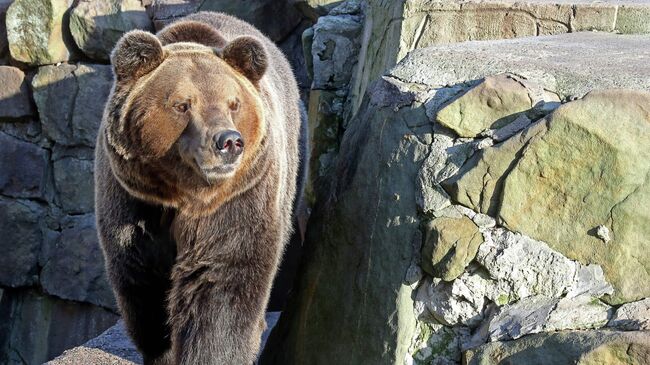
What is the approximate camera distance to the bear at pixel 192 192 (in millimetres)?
3594

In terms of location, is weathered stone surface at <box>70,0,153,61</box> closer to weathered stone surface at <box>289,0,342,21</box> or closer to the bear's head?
weathered stone surface at <box>289,0,342,21</box>

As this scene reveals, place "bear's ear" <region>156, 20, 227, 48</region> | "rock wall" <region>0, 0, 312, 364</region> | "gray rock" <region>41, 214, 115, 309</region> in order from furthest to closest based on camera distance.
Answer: "gray rock" <region>41, 214, 115, 309</region>, "rock wall" <region>0, 0, 312, 364</region>, "bear's ear" <region>156, 20, 227, 48</region>

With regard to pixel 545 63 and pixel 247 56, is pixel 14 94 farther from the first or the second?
pixel 545 63

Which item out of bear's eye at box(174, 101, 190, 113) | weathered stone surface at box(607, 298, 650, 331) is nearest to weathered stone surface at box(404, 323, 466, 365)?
weathered stone surface at box(607, 298, 650, 331)

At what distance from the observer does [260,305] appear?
3932 mm

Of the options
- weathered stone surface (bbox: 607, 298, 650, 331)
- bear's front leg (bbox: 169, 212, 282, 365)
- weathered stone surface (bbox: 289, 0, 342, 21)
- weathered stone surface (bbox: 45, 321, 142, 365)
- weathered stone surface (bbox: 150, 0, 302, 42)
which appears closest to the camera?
weathered stone surface (bbox: 607, 298, 650, 331)

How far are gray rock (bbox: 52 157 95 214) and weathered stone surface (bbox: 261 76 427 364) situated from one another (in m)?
4.64

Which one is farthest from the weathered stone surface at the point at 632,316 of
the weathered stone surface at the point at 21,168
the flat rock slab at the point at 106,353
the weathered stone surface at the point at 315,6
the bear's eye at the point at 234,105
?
the weathered stone surface at the point at 21,168

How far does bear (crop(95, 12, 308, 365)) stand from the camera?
11.8ft

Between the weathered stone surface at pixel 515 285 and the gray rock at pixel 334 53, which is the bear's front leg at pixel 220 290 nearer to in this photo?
the weathered stone surface at pixel 515 285

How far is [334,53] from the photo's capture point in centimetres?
660

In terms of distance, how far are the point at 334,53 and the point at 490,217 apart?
336 cm

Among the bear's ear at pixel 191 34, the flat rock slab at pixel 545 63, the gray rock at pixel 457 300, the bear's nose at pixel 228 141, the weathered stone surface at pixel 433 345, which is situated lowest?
the weathered stone surface at pixel 433 345

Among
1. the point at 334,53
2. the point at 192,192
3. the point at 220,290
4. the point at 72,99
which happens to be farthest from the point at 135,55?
the point at 72,99
